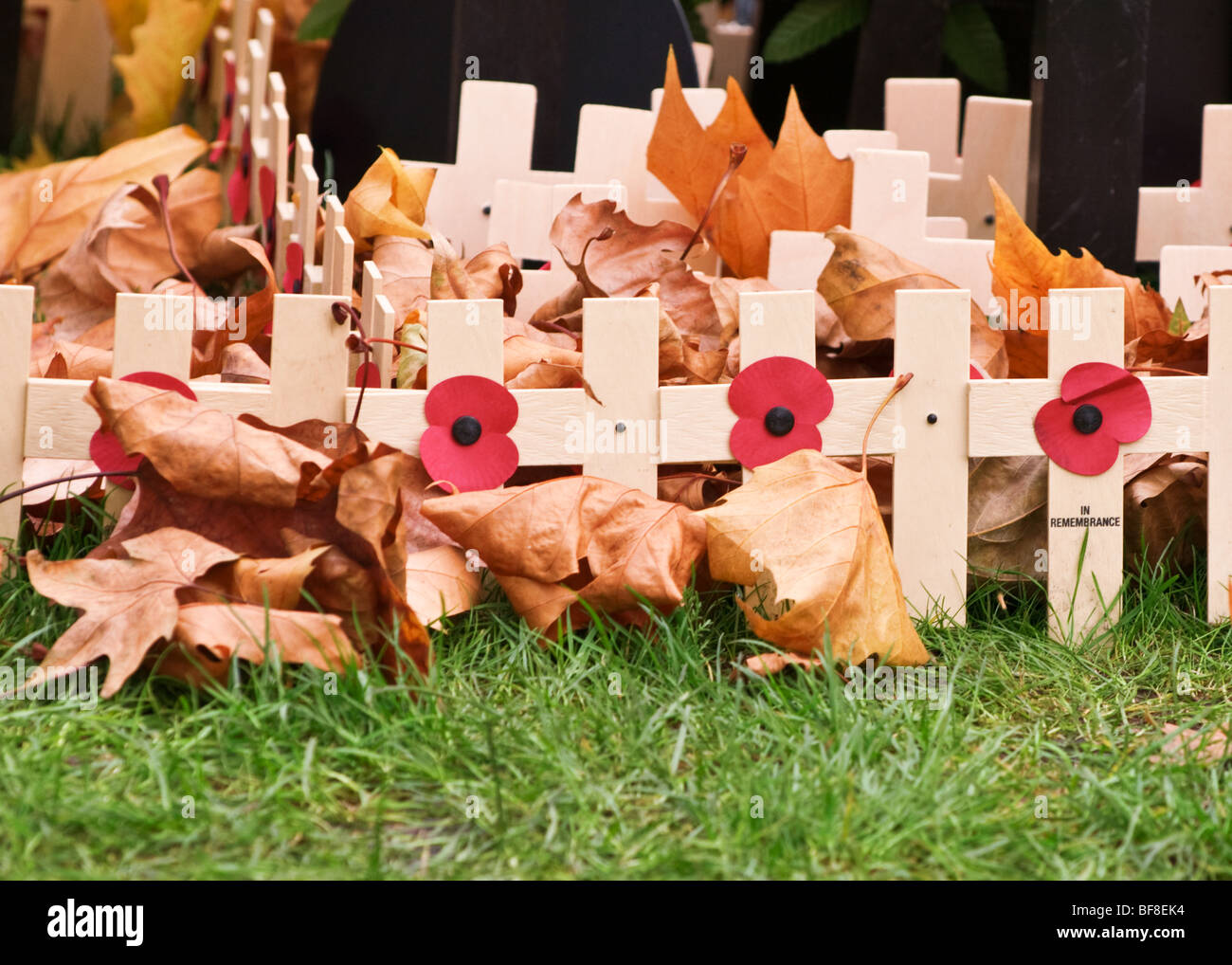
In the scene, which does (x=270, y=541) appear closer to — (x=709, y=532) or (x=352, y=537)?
(x=352, y=537)

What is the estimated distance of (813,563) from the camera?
175 cm

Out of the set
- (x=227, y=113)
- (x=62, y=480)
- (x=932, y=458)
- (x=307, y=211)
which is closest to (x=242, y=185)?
(x=227, y=113)

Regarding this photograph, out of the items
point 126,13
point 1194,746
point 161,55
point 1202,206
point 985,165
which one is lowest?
point 1194,746

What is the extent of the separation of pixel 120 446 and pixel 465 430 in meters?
0.49

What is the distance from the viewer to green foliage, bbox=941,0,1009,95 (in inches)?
200

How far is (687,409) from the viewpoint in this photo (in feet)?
6.38

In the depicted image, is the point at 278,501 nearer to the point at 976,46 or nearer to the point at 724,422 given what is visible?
the point at 724,422

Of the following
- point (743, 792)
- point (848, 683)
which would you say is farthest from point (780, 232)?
point (743, 792)

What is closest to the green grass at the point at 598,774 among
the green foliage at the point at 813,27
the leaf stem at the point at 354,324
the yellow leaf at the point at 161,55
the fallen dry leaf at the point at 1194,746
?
the fallen dry leaf at the point at 1194,746

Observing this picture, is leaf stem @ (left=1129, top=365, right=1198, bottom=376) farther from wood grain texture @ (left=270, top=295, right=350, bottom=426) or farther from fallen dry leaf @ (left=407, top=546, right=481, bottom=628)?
wood grain texture @ (left=270, top=295, right=350, bottom=426)

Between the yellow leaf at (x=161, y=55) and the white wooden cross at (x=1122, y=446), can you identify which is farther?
the yellow leaf at (x=161, y=55)

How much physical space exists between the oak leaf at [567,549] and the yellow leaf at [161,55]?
3085mm

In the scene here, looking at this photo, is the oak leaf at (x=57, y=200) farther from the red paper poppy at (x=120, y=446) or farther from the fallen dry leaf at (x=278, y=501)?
the fallen dry leaf at (x=278, y=501)

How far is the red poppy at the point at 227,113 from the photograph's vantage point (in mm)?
3895
